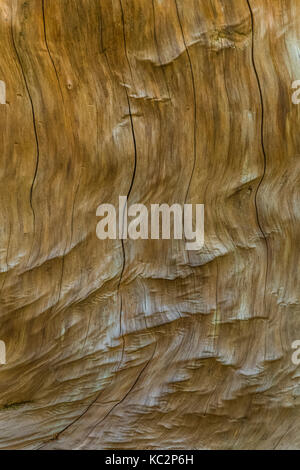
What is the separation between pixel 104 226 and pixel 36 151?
0.40 metres

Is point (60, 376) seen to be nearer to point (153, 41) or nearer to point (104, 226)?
point (104, 226)

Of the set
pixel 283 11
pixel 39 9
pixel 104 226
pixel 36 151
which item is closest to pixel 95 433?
pixel 104 226

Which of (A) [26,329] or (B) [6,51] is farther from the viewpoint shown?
(A) [26,329]

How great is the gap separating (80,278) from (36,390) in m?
0.51

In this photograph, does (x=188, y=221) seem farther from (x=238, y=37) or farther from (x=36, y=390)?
(x=36, y=390)

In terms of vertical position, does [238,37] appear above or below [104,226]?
above

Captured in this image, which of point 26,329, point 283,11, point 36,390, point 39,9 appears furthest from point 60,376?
point 283,11

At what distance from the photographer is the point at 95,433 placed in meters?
2.04

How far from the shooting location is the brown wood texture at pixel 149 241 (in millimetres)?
1898

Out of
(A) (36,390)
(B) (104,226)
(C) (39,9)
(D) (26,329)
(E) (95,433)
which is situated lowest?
(E) (95,433)

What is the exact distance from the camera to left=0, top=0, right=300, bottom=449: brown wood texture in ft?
6.23

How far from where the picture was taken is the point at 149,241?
2.00 metres

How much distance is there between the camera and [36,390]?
2012 millimetres

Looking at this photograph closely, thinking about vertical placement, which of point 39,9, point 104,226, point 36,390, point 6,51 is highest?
point 39,9
